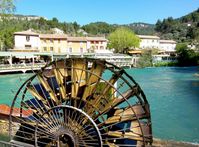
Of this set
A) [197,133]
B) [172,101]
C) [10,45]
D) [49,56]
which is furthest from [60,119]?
[10,45]

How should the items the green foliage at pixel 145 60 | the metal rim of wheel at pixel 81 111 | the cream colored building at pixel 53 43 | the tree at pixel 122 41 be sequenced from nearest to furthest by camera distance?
the metal rim of wheel at pixel 81 111, the green foliage at pixel 145 60, the cream colored building at pixel 53 43, the tree at pixel 122 41

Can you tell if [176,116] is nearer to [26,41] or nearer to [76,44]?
[26,41]

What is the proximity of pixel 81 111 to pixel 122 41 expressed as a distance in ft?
283

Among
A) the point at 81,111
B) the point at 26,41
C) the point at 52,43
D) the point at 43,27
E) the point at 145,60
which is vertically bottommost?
the point at 145,60

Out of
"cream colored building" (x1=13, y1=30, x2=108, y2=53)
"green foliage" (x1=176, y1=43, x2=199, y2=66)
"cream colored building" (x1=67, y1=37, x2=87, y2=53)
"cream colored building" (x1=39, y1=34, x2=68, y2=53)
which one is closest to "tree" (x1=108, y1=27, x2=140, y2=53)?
A: "cream colored building" (x1=13, y1=30, x2=108, y2=53)

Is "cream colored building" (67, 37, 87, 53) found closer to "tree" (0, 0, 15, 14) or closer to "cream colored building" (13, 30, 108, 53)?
"cream colored building" (13, 30, 108, 53)

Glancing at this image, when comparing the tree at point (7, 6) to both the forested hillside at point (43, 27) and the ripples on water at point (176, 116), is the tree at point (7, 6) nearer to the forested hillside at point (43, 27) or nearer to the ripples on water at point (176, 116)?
the ripples on water at point (176, 116)

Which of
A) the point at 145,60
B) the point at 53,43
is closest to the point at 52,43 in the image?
the point at 53,43

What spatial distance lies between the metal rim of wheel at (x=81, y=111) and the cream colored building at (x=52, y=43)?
63.2 m

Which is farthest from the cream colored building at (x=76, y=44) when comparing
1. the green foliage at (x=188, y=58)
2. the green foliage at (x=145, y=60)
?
the green foliage at (x=188, y=58)

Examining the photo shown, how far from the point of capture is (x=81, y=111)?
8234 mm

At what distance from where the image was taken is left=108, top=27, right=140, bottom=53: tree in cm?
9281

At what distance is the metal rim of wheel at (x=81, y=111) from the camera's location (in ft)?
27.8

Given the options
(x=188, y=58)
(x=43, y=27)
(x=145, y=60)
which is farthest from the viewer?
(x=43, y=27)
